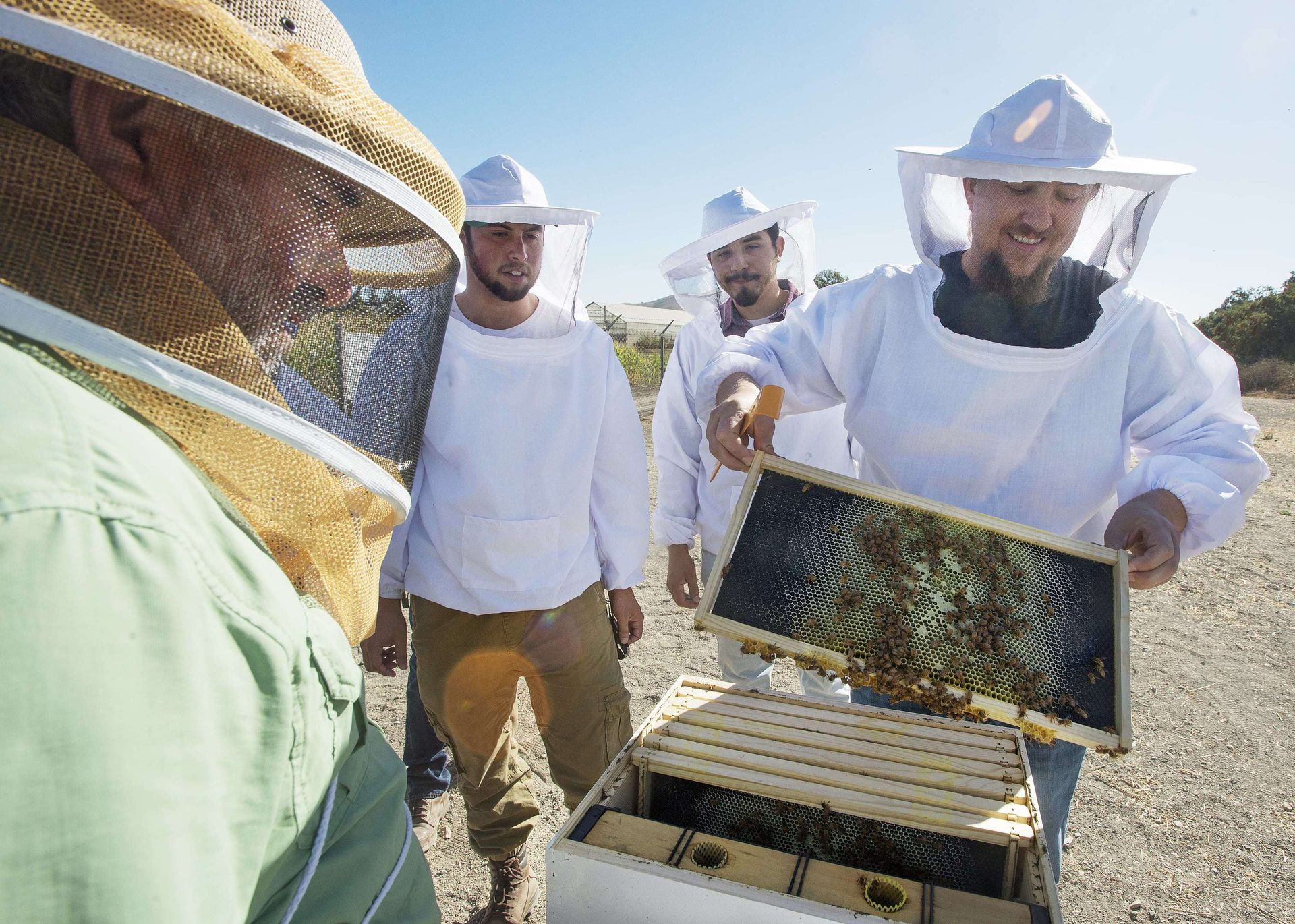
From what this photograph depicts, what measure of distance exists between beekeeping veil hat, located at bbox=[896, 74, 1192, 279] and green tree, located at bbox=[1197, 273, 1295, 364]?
3400 centimetres

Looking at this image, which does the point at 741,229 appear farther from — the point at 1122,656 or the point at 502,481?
the point at 1122,656

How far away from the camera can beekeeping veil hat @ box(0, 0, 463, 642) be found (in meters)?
0.65

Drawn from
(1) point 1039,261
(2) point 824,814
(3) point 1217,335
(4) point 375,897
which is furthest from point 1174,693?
(3) point 1217,335

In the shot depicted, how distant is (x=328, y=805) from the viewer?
2.77 ft

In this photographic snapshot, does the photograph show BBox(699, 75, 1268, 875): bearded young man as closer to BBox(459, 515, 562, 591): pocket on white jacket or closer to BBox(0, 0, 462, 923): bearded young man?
BBox(459, 515, 562, 591): pocket on white jacket

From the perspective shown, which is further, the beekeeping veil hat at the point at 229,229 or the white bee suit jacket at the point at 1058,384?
the white bee suit jacket at the point at 1058,384

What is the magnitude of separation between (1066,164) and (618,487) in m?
1.95

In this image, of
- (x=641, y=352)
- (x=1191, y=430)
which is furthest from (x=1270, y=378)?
(x=1191, y=430)

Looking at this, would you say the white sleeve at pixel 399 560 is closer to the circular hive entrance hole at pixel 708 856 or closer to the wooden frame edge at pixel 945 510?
the wooden frame edge at pixel 945 510

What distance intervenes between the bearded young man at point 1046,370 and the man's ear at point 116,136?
161 cm

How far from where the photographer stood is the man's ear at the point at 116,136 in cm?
74

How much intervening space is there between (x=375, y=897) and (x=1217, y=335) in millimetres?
41004

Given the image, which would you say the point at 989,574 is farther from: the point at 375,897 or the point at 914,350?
the point at 375,897

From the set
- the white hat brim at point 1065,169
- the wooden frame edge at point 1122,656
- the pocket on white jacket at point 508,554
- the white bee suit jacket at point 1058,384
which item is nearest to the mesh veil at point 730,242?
the white bee suit jacket at point 1058,384
